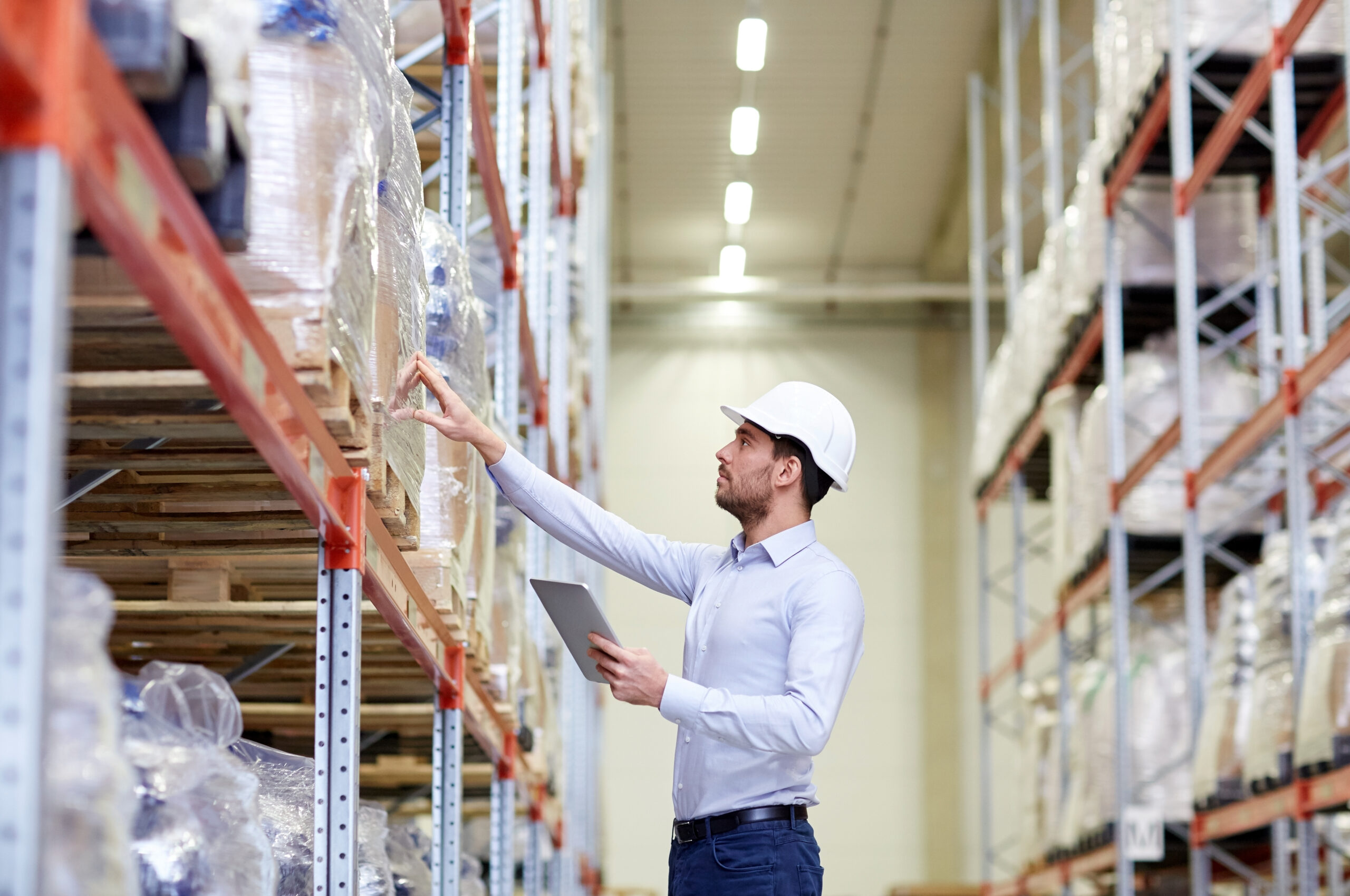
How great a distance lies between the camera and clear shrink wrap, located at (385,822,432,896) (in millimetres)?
4707

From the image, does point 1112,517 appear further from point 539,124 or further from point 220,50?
point 220,50

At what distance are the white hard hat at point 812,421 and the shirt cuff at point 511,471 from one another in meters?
0.56

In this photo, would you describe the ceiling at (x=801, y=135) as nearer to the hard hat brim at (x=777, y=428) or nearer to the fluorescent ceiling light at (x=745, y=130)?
the fluorescent ceiling light at (x=745, y=130)

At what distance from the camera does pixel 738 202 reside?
20062 mm

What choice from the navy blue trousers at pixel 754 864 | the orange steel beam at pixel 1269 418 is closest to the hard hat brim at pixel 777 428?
the navy blue trousers at pixel 754 864

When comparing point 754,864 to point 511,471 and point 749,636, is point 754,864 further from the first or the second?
point 511,471

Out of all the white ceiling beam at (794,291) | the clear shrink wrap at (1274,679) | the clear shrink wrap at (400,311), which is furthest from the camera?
the white ceiling beam at (794,291)

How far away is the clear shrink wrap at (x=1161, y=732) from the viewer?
9.92 meters

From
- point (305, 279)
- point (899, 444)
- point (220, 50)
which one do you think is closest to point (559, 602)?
point (305, 279)

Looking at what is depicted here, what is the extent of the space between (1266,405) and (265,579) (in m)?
5.21

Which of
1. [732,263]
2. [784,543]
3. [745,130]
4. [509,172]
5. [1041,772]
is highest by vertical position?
[745,130]

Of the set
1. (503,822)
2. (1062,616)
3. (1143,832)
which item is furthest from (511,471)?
(1062,616)

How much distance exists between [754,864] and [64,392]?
78.3 inches

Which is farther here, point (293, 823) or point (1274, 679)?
point (1274, 679)
